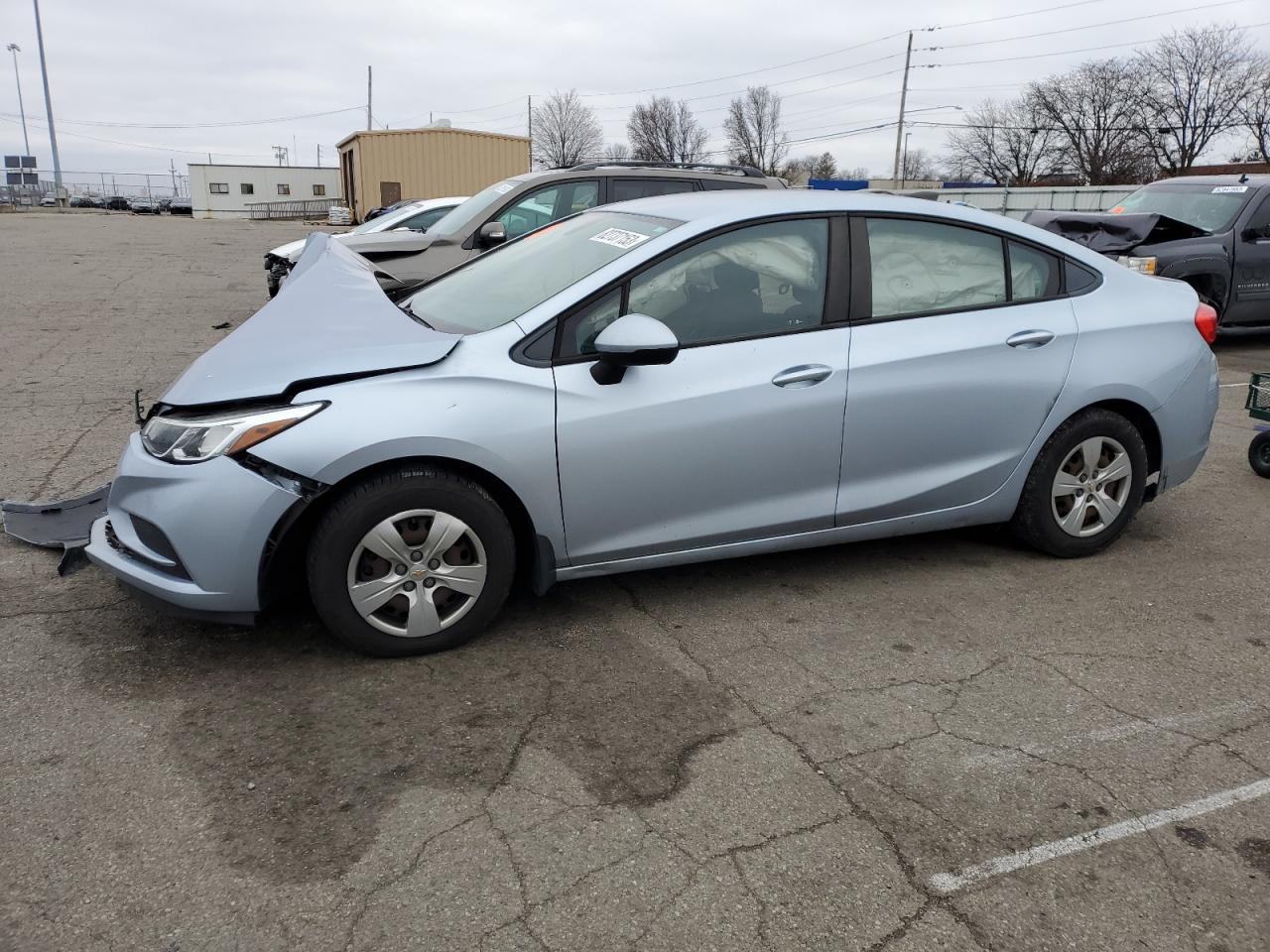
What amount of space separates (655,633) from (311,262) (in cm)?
250

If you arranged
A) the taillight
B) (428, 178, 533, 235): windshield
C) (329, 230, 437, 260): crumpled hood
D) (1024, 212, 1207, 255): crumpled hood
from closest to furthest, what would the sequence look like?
the taillight
(329, 230, 437, 260): crumpled hood
(428, 178, 533, 235): windshield
(1024, 212, 1207, 255): crumpled hood

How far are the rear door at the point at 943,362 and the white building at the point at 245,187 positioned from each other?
6223 cm

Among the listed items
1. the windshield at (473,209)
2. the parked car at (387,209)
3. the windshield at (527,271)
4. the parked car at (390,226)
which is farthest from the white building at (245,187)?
the windshield at (527,271)

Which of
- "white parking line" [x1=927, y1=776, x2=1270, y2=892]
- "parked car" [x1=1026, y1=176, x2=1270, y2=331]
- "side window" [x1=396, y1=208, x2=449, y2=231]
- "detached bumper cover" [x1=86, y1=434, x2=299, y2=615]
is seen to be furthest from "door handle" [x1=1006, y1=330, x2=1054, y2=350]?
"side window" [x1=396, y1=208, x2=449, y2=231]

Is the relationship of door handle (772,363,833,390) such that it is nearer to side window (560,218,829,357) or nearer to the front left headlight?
side window (560,218,829,357)

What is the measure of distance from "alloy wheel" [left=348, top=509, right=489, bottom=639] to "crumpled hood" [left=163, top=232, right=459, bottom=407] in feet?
1.81

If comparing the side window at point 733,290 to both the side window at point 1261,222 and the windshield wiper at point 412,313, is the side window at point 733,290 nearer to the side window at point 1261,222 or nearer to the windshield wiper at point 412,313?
the windshield wiper at point 412,313

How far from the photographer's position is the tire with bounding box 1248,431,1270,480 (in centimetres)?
603

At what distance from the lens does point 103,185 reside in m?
83.6

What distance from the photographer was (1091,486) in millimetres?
4559

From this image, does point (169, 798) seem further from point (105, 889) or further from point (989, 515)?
point (989, 515)

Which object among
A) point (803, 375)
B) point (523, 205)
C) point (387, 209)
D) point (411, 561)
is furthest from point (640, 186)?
point (387, 209)

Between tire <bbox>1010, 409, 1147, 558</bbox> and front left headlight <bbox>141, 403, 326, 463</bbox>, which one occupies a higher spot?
front left headlight <bbox>141, 403, 326, 463</bbox>

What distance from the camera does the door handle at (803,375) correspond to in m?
3.85
